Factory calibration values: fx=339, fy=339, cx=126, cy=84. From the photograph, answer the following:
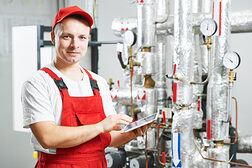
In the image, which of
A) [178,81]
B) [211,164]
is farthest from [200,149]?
[178,81]

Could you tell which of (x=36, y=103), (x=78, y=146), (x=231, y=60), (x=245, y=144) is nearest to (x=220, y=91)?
(x=231, y=60)

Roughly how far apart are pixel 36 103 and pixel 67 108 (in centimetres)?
11

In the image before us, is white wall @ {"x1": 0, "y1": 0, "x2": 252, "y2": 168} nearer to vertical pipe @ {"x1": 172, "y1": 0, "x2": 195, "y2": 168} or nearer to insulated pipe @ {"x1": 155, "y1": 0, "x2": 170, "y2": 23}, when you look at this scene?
insulated pipe @ {"x1": 155, "y1": 0, "x2": 170, "y2": 23}

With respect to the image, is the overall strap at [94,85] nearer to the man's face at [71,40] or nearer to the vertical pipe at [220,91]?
the man's face at [71,40]

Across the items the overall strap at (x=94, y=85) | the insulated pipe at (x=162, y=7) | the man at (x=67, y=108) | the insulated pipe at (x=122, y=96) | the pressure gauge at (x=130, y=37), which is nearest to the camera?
the man at (x=67, y=108)

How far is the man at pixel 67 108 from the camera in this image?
1.17 m

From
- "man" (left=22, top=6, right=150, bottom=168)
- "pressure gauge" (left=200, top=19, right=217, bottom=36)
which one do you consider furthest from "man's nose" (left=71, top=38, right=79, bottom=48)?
"pressure gauge" (left=200, top=19, right=217, bottom=36)

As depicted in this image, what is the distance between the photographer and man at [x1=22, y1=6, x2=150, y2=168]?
1169mm

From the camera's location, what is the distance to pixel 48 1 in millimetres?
4344

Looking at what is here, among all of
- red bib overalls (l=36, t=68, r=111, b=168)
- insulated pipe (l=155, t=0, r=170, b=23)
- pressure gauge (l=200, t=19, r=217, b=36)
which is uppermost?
insulated pipe (l=155, t=0, r=170, b=23)

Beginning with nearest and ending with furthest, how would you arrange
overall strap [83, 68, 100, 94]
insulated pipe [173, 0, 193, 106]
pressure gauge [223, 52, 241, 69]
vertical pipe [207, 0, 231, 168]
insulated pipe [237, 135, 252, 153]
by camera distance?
1. overall strap [83, 68, 100, 94]
2. pressure gauge [223, 52, 241, 69]
3. vertical pipe [207, 0, 231, 168]
4. insulated pipe [173, 0, 193, 106]
5. insulated pipe [237, 135, 252, 153]

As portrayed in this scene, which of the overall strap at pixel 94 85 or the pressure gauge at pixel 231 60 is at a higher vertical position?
the pressure gauge at pixel 231 60

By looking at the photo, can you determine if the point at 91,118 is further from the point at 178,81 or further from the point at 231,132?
the point at 231,132

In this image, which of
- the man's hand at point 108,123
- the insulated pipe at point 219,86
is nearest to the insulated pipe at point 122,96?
the insulated pipe at point 219,86
